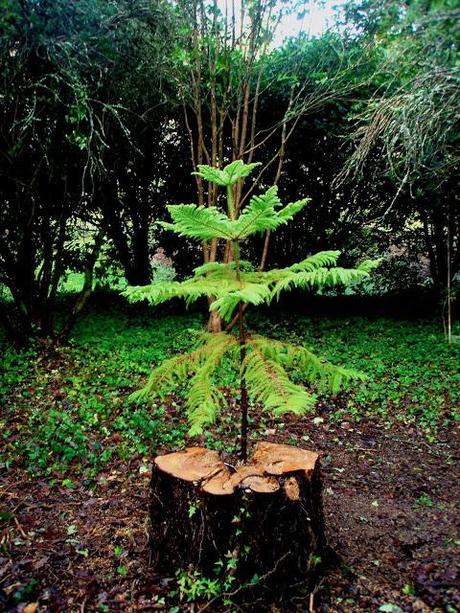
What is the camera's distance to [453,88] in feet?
12.3

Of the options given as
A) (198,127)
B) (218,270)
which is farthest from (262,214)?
(198,127)

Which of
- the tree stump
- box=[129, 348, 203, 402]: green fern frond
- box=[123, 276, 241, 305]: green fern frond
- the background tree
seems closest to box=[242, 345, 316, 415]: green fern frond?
box=[129, 348, 203, 402]: green fern frond

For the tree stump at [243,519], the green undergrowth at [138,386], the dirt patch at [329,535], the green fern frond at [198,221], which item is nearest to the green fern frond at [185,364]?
the green undergrowth at [138,386]

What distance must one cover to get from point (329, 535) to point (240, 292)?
196cm

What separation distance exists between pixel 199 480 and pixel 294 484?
515 mm

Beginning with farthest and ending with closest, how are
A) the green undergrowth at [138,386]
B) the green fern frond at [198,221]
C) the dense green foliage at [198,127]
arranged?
the dense green foliage at [198,127], the green undergrowth at [138,386], the green fern frond at [198,221]

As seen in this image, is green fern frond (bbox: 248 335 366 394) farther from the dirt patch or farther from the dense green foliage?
the dense green foliage

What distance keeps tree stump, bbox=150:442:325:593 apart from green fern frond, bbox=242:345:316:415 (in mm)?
568

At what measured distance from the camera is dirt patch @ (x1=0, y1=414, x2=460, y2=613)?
2.52 meters

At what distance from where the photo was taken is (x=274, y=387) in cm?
219

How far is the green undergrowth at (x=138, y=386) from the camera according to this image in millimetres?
4086

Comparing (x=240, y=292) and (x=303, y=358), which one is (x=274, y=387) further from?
(x=240, y=292)

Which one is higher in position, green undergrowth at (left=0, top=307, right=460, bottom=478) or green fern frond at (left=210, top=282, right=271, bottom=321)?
green fern frond at (left=210, top=282, right=271, bottom=321)

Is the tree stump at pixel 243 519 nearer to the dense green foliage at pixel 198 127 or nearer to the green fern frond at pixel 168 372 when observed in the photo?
the green fern frond at pixel 168 372
